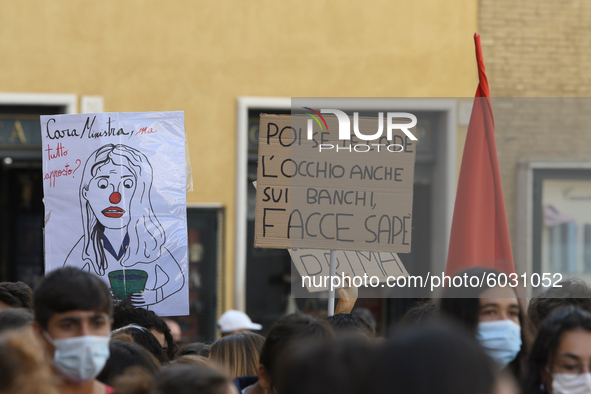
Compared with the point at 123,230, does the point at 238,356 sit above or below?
below

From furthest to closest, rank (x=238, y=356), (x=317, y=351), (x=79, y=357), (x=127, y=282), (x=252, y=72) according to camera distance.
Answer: (x=252, y=72), (x=127, y=282), (x=238, y=356), (x=79, y=357), (x=317, y=351)

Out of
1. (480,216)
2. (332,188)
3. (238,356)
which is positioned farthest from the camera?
(332,188)

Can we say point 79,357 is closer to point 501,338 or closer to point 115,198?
point 501,338

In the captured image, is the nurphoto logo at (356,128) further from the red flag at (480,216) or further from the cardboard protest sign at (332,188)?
the red flag at (480,216)

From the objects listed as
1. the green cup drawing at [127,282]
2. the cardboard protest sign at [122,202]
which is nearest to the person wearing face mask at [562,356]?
the cardboard protest sign at [122,202]

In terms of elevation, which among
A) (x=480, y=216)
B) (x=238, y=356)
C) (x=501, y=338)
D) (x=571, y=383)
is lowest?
(x=238, y=356)

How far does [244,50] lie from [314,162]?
4.06 m

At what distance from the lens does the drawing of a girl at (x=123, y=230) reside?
4543 mm

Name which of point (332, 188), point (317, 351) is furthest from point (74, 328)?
point (332, 188)

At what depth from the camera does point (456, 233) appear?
438 centimetres

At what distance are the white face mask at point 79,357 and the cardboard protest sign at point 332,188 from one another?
229 cm

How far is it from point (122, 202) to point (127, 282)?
52cm

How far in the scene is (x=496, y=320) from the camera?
122 inches

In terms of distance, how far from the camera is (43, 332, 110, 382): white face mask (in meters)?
2.59
